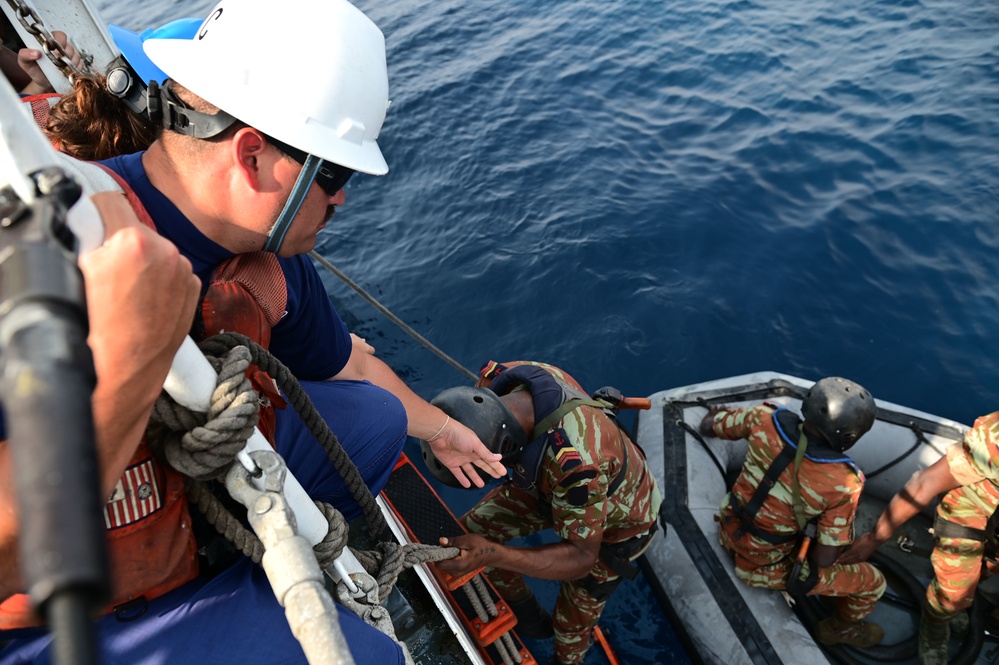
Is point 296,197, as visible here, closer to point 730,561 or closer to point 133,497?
point 133,497

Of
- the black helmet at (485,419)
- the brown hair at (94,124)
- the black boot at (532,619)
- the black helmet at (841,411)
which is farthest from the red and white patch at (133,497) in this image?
the black helmet at (841,411)

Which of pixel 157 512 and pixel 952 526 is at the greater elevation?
pixel 157 512

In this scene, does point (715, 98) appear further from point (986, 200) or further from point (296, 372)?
point (296, 372)

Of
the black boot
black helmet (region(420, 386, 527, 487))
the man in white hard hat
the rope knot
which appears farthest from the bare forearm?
the black boot

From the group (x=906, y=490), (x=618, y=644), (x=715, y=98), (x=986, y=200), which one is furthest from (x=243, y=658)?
(x=715, y=98)

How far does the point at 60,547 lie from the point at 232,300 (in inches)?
54.0

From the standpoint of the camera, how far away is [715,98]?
9.84 m

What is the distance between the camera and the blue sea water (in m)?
6.43

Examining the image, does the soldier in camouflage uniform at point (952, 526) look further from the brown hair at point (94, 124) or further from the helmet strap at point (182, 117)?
the brown hair at point (94, 124)

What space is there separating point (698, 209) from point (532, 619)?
17.4ft

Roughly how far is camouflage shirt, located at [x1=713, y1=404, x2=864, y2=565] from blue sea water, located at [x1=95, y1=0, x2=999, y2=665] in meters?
0.97

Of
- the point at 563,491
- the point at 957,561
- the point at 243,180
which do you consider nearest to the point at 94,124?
the point at 243,180

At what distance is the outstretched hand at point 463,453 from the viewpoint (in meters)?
3.05

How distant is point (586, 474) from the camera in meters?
3.48
